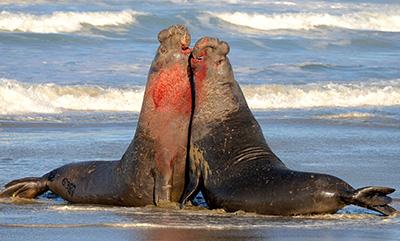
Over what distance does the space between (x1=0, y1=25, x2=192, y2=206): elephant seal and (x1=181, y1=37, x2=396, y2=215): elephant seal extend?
11 centimetres

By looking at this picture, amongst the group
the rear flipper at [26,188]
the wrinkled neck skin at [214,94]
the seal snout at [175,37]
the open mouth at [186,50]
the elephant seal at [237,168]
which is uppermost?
the seal snout at [175,37]

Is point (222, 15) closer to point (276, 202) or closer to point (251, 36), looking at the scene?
point (251, 36)

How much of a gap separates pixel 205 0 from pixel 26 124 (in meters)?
29.4

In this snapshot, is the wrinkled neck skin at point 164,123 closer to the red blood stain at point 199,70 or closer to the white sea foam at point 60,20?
the red blood stain at point 199,70

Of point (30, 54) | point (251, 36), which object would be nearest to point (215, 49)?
point (30, 54)

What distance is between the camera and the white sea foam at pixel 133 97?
1658 cm

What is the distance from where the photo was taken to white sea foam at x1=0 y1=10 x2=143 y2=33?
3022 cm

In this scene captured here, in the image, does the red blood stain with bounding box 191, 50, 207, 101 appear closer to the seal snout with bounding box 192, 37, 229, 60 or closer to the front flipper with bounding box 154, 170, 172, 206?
the seal snout with bounding box 192, 37, 229, 60

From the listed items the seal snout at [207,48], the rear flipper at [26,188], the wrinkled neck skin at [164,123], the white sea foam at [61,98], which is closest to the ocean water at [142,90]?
the white sea foam at [61,98]

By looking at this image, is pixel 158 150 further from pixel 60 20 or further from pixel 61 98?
pixel 60 20

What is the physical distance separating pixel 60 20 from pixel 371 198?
2471cm

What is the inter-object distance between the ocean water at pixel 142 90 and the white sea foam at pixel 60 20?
2.1 inches

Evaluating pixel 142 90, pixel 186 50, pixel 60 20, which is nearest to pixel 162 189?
pixel 186 50

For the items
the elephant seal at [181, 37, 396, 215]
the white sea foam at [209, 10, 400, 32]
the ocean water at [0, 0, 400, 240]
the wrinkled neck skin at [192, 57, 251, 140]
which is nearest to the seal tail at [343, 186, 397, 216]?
the elephant seal at [181, 37, 396, 215]
